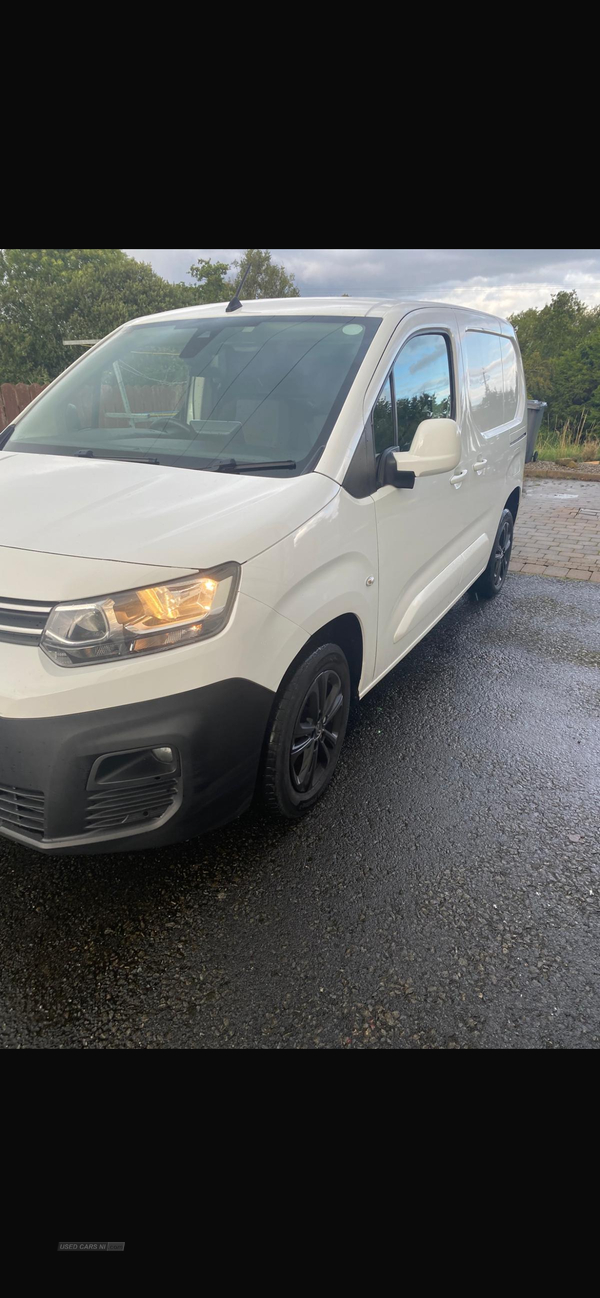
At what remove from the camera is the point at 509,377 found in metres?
4.94

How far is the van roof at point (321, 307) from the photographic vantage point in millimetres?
3086

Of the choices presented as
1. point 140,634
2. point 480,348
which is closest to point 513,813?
point 140,634

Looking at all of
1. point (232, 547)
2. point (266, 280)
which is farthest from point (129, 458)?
point (266, 280)

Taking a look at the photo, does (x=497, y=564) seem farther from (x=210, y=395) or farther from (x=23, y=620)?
(x=23, y=620)

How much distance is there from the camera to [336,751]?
2846mm

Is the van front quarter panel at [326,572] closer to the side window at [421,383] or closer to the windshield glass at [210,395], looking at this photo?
the windshield glass at [210,395]

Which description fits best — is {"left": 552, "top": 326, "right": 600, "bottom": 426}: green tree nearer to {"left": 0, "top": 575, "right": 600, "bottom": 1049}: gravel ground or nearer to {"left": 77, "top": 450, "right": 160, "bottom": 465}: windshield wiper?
{"left": 0, "top": 575, "right": 600, "bottom": 1049}: gravel ground

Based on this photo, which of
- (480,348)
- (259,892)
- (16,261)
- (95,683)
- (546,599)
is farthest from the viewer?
(16,261)

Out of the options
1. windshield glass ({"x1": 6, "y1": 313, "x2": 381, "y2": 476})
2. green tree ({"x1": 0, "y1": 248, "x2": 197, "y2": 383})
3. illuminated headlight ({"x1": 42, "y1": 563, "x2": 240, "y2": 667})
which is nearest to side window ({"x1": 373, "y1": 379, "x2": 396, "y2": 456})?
windshield glass ({"x1": 6, "y1": 313, "x2": 381, "y2": 476})

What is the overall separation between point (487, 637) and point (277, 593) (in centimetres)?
286

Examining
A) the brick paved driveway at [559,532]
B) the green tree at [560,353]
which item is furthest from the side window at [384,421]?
the green tree at [560,353]

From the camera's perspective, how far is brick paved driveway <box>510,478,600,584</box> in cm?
639

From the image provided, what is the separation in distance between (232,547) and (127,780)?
73 centimetres

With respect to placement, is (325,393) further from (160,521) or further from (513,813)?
(513,813)
